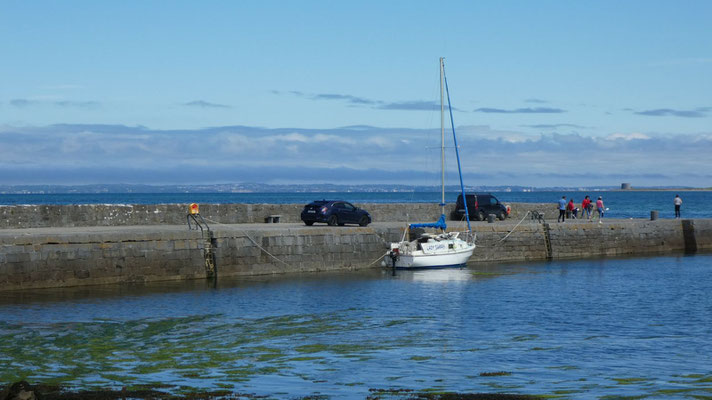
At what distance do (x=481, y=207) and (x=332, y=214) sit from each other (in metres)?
12.9

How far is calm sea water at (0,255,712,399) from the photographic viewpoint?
15.9 m

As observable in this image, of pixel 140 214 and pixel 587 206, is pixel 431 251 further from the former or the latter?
pixel 587 206

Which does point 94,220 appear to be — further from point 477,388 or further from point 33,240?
point 477,388

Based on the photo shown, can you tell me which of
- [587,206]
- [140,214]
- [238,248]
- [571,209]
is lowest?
[238,248]

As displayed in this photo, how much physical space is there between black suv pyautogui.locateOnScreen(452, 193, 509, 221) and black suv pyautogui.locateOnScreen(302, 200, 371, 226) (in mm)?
9759

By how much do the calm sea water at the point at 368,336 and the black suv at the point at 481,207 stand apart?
1512cm

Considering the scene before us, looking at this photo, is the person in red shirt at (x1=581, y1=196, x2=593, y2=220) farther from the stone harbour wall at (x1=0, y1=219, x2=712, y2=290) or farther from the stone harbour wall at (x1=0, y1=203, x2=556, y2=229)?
the stone harbour wall at (x1=0, y1=203, x2=556, y2=229)

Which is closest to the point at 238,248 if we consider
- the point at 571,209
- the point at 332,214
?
the point at 332,214

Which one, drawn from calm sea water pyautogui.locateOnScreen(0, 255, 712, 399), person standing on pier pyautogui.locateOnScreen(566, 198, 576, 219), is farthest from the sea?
person standing on pier pyautogui.locateOnScreen(566, 198, 576, 219)

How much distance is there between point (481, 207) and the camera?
50.9 meters

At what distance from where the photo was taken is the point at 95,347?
19.4m

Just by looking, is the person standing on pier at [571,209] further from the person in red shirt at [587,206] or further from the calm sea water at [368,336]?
the calm sea water at [368,336]

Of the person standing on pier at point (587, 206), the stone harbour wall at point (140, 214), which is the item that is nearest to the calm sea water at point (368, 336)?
the stone harbour wall at point (140, 214)

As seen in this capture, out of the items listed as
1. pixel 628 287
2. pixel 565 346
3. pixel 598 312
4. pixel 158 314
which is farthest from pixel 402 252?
pixel 565 346
